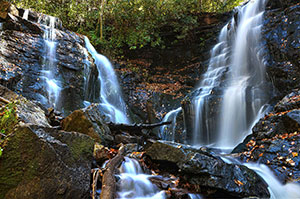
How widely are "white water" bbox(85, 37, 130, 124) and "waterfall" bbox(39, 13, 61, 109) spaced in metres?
2.30

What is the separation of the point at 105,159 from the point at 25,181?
66.4 inches

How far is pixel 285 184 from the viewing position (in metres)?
4.01

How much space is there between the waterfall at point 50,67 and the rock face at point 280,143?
7244 mm

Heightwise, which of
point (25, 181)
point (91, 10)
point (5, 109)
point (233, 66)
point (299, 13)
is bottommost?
point (25, 181)

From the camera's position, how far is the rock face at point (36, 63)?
749cm

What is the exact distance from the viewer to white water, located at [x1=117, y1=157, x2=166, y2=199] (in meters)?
3.26

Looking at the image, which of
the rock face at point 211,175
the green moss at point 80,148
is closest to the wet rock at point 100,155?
the green moss at point 80,148

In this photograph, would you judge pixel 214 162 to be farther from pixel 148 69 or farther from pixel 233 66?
pixel 148 69

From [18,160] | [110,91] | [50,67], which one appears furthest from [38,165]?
[110,91]

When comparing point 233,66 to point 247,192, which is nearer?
point 247,192

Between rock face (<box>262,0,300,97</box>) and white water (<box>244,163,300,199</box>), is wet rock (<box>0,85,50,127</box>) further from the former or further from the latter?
rock face (<box>262,0,300,97</box>)

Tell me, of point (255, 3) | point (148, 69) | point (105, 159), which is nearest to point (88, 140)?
point (105, 159)

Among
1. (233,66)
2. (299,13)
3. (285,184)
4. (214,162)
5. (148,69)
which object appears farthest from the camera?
(148,69)

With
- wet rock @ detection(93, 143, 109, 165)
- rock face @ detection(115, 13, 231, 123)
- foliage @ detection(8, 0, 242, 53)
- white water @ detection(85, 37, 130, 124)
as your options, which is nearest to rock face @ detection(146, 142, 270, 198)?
wet rock @ detection(93, 143, 109, 165)
